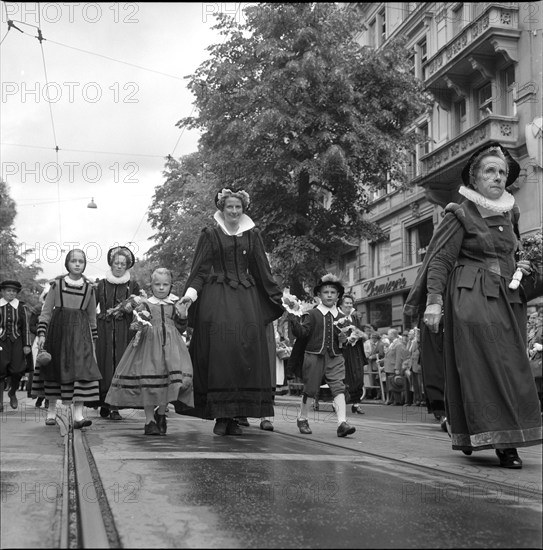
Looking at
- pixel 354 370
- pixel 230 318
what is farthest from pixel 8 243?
pixel 230 318

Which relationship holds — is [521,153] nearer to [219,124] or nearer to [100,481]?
[219,124]

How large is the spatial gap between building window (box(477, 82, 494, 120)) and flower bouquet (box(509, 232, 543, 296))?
68.2ft

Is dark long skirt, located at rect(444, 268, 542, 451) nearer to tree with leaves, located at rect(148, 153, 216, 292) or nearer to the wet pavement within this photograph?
the wet pavement

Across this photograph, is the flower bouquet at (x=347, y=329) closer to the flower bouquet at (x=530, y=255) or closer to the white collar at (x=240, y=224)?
the white collar at (x=240, y=224)

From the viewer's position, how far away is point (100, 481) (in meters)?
4.16

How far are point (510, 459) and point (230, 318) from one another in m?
2.91

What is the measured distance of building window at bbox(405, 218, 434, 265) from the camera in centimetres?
3072

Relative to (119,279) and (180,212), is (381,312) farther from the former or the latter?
(119,279)

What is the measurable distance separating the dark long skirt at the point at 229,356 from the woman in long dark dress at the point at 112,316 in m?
3.00

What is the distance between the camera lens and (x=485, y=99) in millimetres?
26531

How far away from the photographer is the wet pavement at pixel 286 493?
305 cm

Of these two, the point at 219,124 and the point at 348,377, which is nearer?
the point at 348,377

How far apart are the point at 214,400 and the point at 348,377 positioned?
6095mm

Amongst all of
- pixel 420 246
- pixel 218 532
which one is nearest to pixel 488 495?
pixel 218 532
